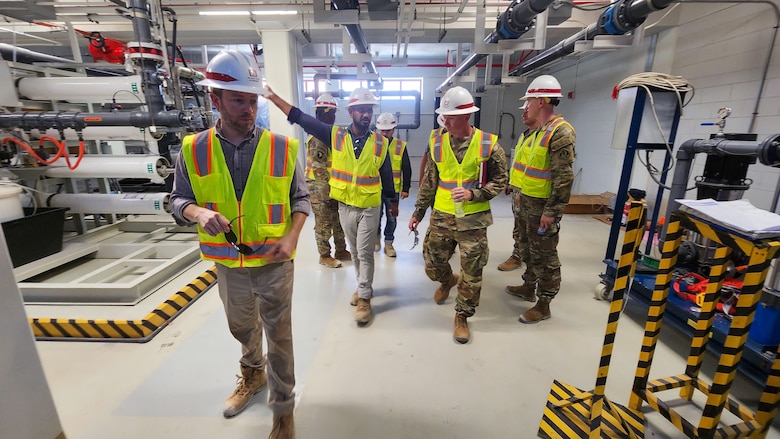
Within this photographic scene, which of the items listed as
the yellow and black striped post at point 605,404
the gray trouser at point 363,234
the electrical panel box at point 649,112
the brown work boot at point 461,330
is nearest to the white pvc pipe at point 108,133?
the gray trouser at point 363,234

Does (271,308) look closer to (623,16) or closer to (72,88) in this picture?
(623,16)

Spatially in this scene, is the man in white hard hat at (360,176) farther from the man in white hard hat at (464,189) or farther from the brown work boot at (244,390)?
the brown work boot at (244,390)

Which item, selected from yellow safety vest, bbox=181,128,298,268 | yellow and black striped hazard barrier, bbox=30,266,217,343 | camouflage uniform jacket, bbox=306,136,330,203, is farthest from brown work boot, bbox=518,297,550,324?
yellow and black striped hazard barrier, bbox=30,266,217,343

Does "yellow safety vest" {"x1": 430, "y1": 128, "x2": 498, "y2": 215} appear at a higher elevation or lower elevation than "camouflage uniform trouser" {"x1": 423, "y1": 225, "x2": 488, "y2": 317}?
higher

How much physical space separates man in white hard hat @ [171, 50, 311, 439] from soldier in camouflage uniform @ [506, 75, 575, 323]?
1915 millimetres

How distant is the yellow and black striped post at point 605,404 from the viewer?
5.19 feet

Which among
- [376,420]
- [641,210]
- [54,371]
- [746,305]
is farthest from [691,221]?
[54,371]

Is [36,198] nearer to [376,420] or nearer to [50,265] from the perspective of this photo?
[50,265]

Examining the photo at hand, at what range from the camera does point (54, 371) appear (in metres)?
2.23

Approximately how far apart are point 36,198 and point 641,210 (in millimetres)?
5721

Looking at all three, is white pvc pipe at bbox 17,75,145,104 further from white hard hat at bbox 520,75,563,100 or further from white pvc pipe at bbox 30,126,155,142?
white hard hat at bbox 520,75,563,100

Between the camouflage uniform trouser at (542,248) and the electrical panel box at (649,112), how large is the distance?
975 mm

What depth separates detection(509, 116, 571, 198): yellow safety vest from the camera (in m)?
2.66

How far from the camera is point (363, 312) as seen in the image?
2.78m
